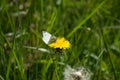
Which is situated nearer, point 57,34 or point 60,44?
point 60,44

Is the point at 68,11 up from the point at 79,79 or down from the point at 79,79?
down

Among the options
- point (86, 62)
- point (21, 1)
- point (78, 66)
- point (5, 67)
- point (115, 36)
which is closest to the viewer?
point (78, 66)

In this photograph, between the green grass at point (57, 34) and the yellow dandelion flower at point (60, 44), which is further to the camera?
the green grass at point (57, 34)

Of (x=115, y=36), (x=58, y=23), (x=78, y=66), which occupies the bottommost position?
(x=115, y=36)

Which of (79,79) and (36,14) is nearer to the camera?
(79,79)

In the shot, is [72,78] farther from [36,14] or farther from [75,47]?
[36,14]

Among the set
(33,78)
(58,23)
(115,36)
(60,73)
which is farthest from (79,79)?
(115,36)

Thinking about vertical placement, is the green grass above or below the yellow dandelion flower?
below

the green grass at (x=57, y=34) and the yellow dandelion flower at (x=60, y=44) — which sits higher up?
the yellow dandelion flower at (x=60, y=44)
